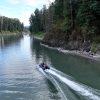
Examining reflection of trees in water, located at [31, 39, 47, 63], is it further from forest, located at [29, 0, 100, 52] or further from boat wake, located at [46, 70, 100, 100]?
boat wake, located at [46, 70, 100, 100]

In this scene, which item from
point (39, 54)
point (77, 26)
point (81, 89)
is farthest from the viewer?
point (77, 26)

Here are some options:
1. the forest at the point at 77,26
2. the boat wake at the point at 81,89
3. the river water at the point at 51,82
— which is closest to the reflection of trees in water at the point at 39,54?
the forest at the point at 77,26

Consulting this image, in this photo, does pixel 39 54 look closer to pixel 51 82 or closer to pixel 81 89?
pixel 51 82

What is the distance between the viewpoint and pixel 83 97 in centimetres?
2630

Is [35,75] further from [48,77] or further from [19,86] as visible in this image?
[19,86]

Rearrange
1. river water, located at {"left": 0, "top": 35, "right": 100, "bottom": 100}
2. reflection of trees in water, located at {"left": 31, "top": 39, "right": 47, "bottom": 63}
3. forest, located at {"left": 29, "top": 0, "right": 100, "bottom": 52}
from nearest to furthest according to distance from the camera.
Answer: river water, located at {"left": 0, "top": 35, "right": 100, "bottom": 100}, reflection of trees in water, located at {"left": 31, "top": 39, "right": 47, "bottom": 63}, forest, located at {"left": 29, "top": 0, "right": 100, "bottom": 52}

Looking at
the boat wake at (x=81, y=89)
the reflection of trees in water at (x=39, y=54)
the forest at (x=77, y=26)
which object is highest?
the forest at (x=77, y=26)

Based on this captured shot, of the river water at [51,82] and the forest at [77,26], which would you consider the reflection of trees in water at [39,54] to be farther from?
the river water at [51,82]

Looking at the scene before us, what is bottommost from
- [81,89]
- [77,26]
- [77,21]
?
[81,89]

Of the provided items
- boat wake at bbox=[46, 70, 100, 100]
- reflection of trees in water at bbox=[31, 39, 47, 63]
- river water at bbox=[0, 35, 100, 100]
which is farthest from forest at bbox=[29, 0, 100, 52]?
boat wake at bbox=[46, 70, 100, 100]

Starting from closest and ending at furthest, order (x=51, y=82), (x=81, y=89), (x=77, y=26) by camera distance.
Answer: (x=81, y=89), (x=51, y=82), (x=77, y=26)

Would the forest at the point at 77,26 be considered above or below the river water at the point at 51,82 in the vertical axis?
above

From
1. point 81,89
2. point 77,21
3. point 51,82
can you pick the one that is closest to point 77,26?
point 77,21

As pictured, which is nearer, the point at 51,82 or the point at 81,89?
the point at 81,89
